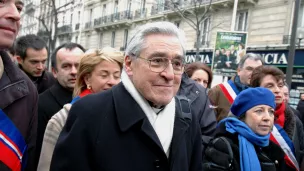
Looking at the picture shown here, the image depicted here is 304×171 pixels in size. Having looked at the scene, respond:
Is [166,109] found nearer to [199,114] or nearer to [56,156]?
[56,156]

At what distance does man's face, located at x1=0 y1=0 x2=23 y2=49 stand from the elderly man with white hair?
0.50m

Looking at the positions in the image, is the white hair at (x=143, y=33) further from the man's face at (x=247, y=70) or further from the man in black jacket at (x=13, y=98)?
the man's face at (x=247, y=70)

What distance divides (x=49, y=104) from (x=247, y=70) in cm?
247

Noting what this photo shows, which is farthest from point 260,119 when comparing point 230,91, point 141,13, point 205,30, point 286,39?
point 141,13

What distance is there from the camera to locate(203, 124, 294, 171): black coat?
2.59 metres

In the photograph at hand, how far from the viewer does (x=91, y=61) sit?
247 centimetres

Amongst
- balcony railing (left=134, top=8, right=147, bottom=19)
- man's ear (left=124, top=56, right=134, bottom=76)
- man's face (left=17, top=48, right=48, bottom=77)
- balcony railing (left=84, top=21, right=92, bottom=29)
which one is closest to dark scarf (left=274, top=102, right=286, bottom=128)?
man's ear (left=124, top=56, right=134, bottom=76)

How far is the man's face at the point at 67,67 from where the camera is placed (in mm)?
3076

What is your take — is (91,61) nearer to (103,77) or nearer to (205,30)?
(103,77)

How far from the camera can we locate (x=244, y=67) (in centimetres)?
408

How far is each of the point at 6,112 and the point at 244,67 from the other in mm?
3100

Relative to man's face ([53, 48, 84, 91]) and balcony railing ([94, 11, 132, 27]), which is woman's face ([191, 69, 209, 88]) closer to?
man's face ([53, 48, 84, 91])

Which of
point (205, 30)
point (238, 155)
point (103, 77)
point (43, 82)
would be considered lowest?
point (238, 155)

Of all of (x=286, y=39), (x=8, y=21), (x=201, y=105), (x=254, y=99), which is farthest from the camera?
(x=286, y=39)
